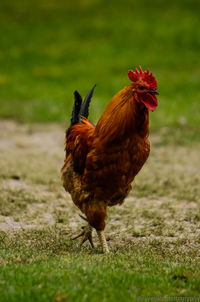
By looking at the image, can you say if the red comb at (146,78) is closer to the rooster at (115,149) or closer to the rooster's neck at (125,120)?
the rooster at (115,149)

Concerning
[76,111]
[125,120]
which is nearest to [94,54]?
[76,111]

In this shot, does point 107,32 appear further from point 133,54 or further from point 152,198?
point 152,198

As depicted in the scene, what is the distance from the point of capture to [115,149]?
490cm

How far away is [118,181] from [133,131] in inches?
21.5

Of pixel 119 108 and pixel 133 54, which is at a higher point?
pixel 133 54

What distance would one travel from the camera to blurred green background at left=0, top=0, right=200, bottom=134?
653 inches

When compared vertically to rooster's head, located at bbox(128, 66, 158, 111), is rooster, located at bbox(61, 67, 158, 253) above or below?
below

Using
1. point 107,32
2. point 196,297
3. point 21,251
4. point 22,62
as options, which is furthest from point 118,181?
point 107,32

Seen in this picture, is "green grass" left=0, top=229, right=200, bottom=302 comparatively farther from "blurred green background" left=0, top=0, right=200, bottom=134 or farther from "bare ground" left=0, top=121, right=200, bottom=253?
"blurred green background" left=0, top=0, right=200, bottom=134

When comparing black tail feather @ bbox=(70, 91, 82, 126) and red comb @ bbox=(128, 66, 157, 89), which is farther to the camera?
black tail feather @ bbox=(70, 91, 82, 126)

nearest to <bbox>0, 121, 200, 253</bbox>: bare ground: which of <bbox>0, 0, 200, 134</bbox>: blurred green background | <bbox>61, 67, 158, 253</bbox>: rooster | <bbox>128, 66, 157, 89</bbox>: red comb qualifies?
<bbox>61, 67, 158, 253</bbox>: rooster

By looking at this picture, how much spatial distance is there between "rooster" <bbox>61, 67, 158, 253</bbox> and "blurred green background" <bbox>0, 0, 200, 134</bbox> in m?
8.54

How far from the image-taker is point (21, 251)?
16.1 feet

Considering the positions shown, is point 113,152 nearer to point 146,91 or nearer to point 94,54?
point 146,91
